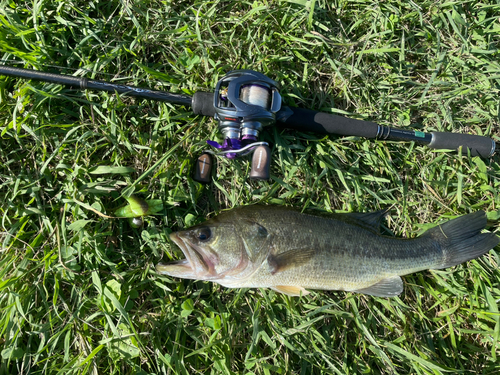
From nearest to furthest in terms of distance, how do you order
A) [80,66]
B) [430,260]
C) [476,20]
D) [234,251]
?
[234,251] < [430,260] < [80,66] < [476,20]

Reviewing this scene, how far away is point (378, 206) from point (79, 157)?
116 inches

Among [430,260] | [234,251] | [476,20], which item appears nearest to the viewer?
[234,251]

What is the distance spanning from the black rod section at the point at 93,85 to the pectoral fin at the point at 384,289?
7.60 ft

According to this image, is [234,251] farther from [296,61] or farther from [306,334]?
[296,61]

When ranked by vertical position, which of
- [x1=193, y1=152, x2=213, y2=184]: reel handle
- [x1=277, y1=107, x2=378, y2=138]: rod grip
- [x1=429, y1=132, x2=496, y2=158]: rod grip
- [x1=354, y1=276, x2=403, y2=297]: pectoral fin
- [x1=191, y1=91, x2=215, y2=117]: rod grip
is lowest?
[x1=354, y1=276, x2=403, y2=297]: pectoral fin

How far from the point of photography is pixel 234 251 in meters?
2.42

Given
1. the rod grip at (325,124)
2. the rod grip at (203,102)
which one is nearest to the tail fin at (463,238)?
the rod grip at (325,124)

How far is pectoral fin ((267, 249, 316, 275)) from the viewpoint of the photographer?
2.47 m

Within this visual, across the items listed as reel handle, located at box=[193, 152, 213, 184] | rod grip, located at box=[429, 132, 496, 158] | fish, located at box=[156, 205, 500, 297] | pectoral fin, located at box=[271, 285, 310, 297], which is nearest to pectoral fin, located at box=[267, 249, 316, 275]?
fish, located at box=[156, 205, 500, 297]

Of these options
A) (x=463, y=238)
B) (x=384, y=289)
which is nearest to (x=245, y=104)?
(x=384, y=289)

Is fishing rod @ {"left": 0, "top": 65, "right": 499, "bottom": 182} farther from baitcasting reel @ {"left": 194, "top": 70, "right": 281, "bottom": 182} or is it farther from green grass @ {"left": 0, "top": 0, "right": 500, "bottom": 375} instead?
green grass @ {"left": 0, "top": 0, "right": 500, "bottom": 375}

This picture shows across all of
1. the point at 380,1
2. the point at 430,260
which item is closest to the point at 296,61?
the point at 380,1

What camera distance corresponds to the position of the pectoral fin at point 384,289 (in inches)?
Result: 107

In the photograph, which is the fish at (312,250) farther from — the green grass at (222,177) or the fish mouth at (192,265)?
the green grass at (222,177)
